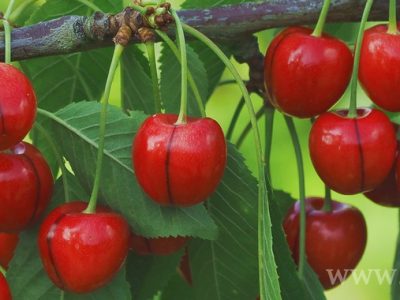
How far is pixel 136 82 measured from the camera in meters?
1.92

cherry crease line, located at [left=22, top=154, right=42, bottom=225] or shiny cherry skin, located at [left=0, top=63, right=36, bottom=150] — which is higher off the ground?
Result: shiny cherry skin, located at [left=0, top=63, right=36, bottom=150]

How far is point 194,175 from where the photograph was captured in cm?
148

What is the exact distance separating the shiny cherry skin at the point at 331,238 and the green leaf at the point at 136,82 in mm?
339

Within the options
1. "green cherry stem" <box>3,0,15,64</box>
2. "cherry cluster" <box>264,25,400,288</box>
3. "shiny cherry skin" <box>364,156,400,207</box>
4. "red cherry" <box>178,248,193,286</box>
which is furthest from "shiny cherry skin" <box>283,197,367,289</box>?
"green cherry stem" <box>3,0,15,64</box>

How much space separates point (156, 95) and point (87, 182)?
0.17 meters

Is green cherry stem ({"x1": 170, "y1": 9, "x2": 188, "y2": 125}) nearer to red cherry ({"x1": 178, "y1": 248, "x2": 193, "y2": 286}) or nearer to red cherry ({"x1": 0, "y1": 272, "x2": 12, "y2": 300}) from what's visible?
red cherry ({"x1": 0, "y1": 272, "x2": 12, "y2": 300})

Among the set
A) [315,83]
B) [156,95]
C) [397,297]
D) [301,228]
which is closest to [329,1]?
[315,83]

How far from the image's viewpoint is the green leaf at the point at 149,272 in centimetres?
185

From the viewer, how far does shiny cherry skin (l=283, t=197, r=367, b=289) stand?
192 cm

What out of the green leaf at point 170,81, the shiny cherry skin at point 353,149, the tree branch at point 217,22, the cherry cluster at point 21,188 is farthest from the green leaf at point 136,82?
the shiny cherry skin at point 353,149

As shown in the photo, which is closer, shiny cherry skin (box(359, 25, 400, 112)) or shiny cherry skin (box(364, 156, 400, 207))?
shiny cherry skin (box(359, 25, 400, 112))

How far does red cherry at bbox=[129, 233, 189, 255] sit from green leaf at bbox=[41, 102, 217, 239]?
8 centimetres

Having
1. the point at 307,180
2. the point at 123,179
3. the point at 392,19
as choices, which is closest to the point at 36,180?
the point at 123,179

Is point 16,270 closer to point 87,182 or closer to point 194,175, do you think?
point 87,182
